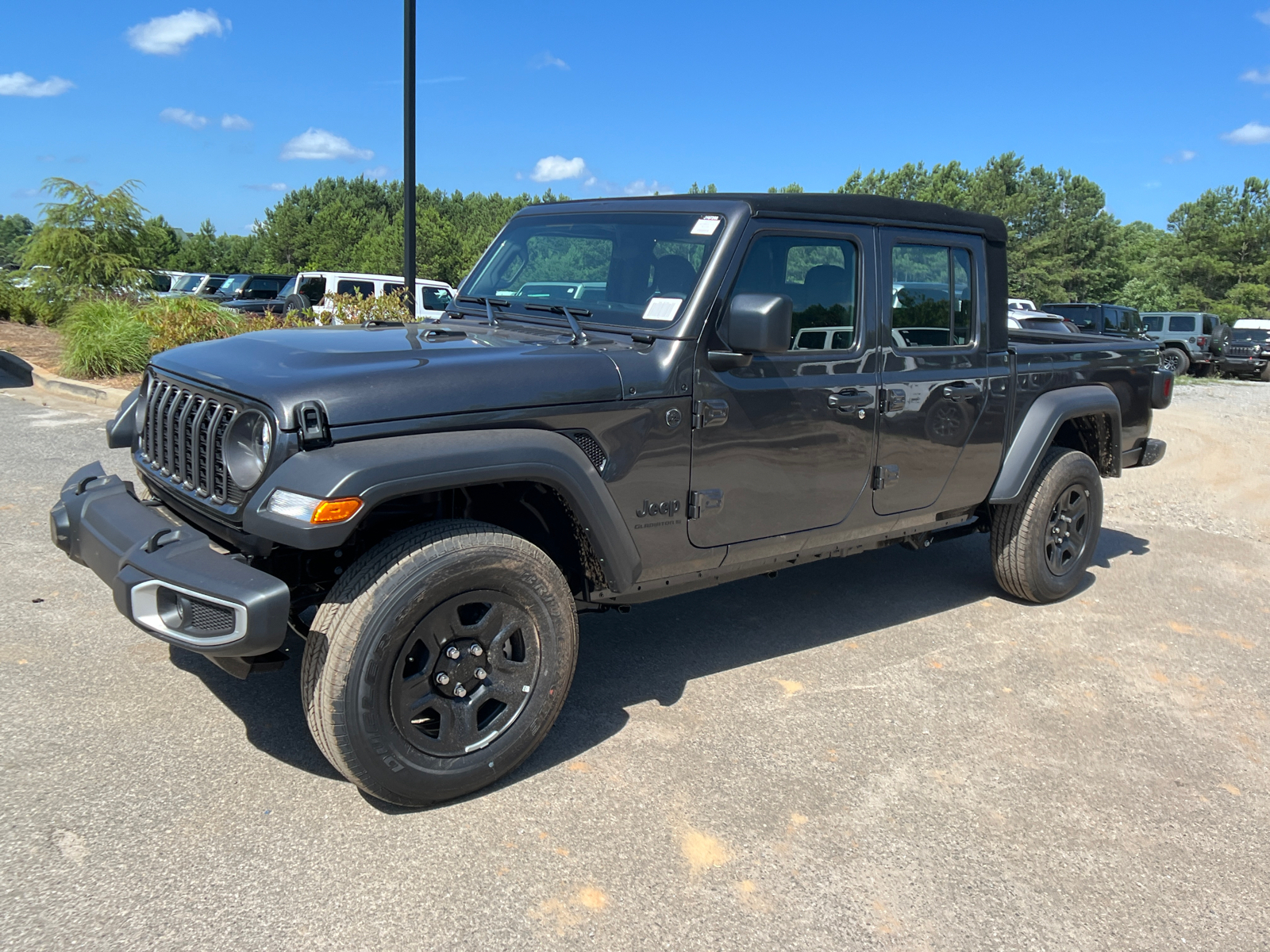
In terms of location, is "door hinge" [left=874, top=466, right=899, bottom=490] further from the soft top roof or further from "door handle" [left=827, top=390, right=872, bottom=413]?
the soft top roof

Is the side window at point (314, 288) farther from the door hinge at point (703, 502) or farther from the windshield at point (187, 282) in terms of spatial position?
the door hinge at point (703, 502)

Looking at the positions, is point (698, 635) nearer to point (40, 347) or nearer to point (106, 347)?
point (106, 347)

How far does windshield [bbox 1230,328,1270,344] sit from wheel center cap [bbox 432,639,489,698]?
90.2ft

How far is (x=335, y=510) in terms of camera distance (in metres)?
2.64

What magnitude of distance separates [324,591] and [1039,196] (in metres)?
64.6

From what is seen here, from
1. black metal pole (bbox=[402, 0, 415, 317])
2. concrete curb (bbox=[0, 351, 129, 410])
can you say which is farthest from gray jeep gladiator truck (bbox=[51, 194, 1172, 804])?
concrete curb (bbox=[0, 351, 129, 410])

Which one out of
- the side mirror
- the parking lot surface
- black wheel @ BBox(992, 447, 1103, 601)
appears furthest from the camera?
black wheel @ BBox(992, 447, 1103, 601)

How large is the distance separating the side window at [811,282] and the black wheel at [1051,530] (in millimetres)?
1635

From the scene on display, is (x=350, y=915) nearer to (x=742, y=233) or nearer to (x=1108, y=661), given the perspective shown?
(x=742, y=233)

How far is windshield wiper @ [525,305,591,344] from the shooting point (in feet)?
11.5

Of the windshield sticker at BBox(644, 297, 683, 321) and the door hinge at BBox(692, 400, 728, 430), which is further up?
the windshield sticker at BBox(644, 297, 683, 321)

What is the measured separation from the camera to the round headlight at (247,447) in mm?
2840

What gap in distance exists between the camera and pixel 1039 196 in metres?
59.5

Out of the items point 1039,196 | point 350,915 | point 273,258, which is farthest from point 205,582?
point 1039,196
